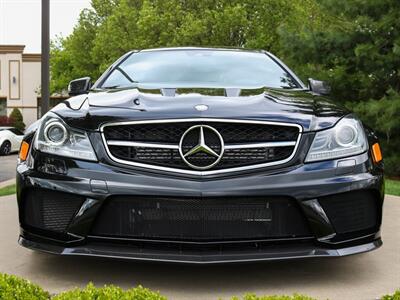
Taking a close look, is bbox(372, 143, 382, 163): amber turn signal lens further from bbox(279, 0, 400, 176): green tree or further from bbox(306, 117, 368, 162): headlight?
bbox(279, 0, 400, 176): green tree

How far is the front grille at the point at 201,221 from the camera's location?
112 inches

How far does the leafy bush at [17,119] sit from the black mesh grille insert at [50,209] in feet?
126

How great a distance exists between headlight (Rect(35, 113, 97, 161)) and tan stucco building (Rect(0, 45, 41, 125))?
40670mm

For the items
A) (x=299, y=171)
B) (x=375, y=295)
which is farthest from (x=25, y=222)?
(x=375, y=295)

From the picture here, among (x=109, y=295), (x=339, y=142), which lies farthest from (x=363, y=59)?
(x=109, y=295)

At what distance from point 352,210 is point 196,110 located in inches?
37.1

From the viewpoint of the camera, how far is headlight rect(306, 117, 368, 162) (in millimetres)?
2961

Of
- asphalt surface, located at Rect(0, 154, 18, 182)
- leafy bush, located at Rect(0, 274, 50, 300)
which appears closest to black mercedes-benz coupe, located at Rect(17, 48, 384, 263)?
leafy bush, located at Rect(0, 274, 50, 300)

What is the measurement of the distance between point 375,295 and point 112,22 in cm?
2909

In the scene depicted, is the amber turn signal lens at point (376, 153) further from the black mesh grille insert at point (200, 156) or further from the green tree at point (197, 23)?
the green tree at point (197, 23)

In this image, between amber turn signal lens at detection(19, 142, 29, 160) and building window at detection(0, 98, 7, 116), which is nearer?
amber turn signal lens at detection(19, 142, 29, 160)

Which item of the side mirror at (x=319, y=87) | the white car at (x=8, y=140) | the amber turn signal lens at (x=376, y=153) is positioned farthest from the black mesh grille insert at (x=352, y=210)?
the white car at (x=8, y=140)

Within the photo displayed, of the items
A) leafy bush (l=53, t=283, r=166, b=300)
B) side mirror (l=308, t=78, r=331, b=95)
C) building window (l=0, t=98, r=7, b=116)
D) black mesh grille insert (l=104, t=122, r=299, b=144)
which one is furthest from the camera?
building window (l=0, t=98, r=7, b=116)

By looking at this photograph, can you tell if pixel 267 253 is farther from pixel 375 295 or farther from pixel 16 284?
pixel 16 284
